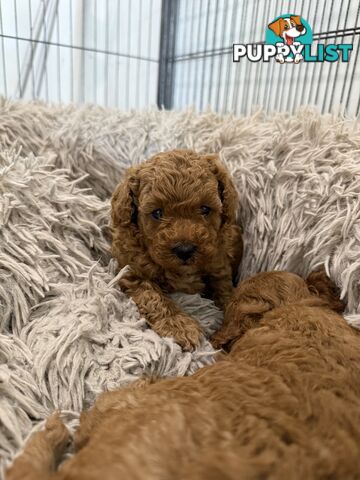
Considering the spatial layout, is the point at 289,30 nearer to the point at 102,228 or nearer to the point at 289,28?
the point at 289,28

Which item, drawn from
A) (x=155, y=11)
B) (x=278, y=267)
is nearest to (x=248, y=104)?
(x=155, y=11)

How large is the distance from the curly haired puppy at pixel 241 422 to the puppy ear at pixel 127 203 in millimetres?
586

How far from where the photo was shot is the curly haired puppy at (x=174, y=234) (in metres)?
1.33

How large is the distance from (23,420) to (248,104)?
7.44 feet

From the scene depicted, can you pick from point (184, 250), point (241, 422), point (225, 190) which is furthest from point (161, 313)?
point (241, 422)

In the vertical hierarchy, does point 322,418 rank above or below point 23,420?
above

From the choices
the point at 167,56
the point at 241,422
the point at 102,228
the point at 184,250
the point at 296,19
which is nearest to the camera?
the point at 241,422

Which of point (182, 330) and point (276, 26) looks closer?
point (182, 330)

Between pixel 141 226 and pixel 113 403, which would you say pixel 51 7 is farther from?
pixel 113 403

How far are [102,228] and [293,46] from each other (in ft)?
4.80

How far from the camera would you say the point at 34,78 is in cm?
293

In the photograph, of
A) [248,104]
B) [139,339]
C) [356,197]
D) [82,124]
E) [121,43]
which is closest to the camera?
[139,339]

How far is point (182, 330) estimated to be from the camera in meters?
1.31

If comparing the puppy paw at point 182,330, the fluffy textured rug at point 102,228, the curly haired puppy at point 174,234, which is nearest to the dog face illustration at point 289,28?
the fluffy textured rug at point 102,228
